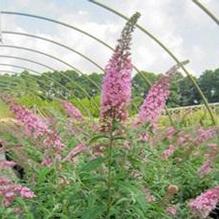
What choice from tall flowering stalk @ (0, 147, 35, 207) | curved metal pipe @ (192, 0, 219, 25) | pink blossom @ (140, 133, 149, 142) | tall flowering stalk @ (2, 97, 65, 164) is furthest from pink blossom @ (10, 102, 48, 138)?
curved metal pipe @ (192, 0, 219, 25)

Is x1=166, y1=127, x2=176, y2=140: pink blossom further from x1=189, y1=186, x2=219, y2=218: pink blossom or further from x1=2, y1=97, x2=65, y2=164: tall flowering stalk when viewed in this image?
Answer: x1=189, y1=186, x2=219, y2=218: pink blossom

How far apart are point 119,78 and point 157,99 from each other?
1.54 feet

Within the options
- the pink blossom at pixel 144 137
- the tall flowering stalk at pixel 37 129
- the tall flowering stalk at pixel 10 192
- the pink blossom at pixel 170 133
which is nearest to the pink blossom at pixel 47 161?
the tall flowering stalk at pixel 37 129

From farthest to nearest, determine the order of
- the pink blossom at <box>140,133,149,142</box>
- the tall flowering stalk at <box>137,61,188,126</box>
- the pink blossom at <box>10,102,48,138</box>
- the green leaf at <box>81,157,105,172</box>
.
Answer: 1. the pink blossom at <box>10,102,48,138</box>
2. the pink blossom at <box>140,133,149,142</box>
3. the tall flowering stalk at <box>137,61,188,126</box>
4. the green leaf at <box>81,157,105,172</box>

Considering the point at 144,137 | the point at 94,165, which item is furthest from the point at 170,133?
the point at 94,165

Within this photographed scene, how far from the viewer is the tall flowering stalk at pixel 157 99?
2.78 m

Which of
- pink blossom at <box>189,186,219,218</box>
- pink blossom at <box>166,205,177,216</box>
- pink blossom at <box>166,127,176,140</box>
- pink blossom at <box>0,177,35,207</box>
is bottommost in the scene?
pink blossom at <box>166,205,177,216</box>

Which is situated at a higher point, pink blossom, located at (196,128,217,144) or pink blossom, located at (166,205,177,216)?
pink blossom, located at (196,128,217,144)

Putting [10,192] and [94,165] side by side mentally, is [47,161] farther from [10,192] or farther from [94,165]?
[94,165]

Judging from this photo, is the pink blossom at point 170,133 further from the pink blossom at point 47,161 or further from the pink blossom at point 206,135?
the pink blossom at point 47,161

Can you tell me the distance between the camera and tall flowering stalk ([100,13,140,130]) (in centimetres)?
236

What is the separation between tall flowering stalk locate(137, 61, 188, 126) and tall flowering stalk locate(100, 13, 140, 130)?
421mm

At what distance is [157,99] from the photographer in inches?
110

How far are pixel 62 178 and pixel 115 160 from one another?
65cm
